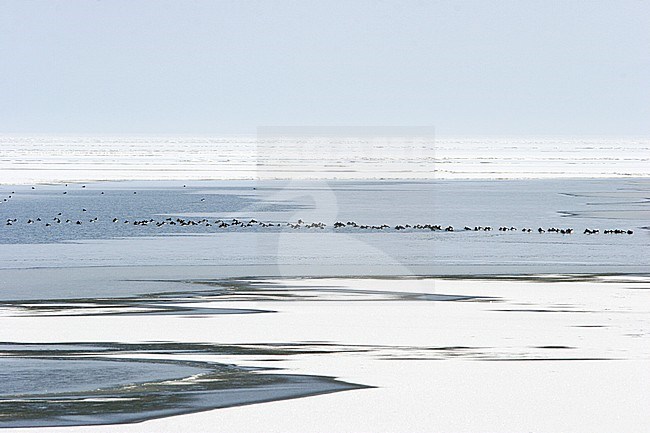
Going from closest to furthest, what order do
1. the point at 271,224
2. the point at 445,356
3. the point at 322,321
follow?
the point at 445,356, the point at 322,321, the point at 271,224

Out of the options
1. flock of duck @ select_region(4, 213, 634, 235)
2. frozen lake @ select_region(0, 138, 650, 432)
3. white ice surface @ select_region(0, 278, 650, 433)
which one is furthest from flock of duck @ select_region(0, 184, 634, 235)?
white ice surface @ select_region(0, 278, 650, 433)

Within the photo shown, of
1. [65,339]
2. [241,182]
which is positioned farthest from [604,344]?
[241,182]

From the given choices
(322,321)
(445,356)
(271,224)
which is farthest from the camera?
(271,224)

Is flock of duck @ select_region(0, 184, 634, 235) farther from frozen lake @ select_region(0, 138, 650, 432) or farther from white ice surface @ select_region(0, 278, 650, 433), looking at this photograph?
white ice surface @ select_region(0, 278, 650, 433)

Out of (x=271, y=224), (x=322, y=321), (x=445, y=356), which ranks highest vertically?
(x=271, y=224)

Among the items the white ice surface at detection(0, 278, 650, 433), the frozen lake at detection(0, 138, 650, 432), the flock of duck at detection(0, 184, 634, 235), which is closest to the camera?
the white ice surface at detection(0, 278, 650, 433)

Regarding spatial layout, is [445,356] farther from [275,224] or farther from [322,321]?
[275,224]

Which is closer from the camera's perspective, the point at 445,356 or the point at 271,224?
the point at 445,356

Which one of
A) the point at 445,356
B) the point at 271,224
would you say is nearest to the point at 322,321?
the point at 445,356

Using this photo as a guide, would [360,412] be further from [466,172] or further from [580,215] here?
[466,172]

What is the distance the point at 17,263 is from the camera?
17484 millimetres

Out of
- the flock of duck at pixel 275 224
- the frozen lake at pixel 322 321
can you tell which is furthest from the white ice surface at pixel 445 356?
the flock of duck at pixel 275 224

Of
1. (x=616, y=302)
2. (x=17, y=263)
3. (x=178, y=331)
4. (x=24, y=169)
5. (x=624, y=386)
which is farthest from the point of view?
(x=24, y=169)

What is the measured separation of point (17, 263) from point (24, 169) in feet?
126
